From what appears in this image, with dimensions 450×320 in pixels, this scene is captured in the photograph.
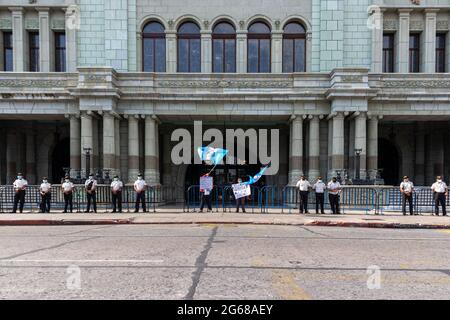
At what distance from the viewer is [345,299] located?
13.2 ft

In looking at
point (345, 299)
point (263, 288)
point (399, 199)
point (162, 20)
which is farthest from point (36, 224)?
point (399, 199)

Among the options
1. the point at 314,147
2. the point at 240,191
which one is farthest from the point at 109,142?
the point at 314,147

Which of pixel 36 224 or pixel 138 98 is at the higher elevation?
pixel 138 98

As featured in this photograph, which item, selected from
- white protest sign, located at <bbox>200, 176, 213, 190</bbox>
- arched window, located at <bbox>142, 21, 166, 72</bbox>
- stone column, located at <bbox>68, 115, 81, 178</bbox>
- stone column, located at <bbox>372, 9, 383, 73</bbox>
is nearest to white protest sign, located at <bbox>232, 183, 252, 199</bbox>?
white protest sign, located at <bbox>200, 176, 213, 190</bbox>

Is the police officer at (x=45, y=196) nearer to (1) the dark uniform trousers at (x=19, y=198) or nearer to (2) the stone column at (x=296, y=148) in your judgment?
(1) the dark uniform trousers at (x=19, y=198)

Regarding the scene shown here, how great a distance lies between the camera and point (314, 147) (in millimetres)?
19016

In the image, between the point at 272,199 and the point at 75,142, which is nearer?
the point at 272,199

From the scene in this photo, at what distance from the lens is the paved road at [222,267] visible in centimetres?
423

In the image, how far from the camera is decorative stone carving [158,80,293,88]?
18797 mm

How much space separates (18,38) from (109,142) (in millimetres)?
9392

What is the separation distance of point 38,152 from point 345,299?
23.4 m

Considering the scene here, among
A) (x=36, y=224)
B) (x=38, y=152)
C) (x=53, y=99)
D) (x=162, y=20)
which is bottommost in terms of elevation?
(x=36, y=224)

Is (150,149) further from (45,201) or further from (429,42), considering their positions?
(429,42)
